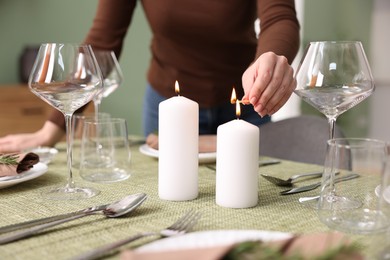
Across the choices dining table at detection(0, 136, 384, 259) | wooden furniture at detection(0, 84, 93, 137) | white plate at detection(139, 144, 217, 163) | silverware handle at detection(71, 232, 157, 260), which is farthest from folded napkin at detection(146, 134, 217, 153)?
wooden furniture at detection(0, 84, 93, 137)

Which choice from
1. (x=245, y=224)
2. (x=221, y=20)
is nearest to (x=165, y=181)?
(x=245, y=224)

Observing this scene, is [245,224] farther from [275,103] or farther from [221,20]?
[221,20]

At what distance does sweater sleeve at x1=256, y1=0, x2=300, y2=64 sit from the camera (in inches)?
49.4

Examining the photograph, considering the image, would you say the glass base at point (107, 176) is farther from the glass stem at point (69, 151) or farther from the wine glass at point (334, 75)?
the wine glass at point (334, 75)

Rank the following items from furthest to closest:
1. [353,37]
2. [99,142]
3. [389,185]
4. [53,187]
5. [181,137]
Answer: [353,37] → [99,142] → [53,187] → [181,137] → [389,185]

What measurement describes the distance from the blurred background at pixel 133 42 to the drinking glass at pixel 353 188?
2.62 m

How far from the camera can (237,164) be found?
86 centimetres

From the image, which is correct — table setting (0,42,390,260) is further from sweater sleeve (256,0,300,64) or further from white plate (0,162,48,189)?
sweater sleeve (256,0,300,64)

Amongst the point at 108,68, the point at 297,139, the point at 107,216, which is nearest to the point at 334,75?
the point at 107,216

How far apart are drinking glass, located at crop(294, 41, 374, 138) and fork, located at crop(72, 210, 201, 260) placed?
29 cm

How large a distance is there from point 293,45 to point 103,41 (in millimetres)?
739

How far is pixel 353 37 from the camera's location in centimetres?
443

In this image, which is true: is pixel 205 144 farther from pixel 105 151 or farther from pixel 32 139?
pixel 32 139

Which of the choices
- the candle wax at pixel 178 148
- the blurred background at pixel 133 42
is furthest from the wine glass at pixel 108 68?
the blurred background at pixel 133 42
